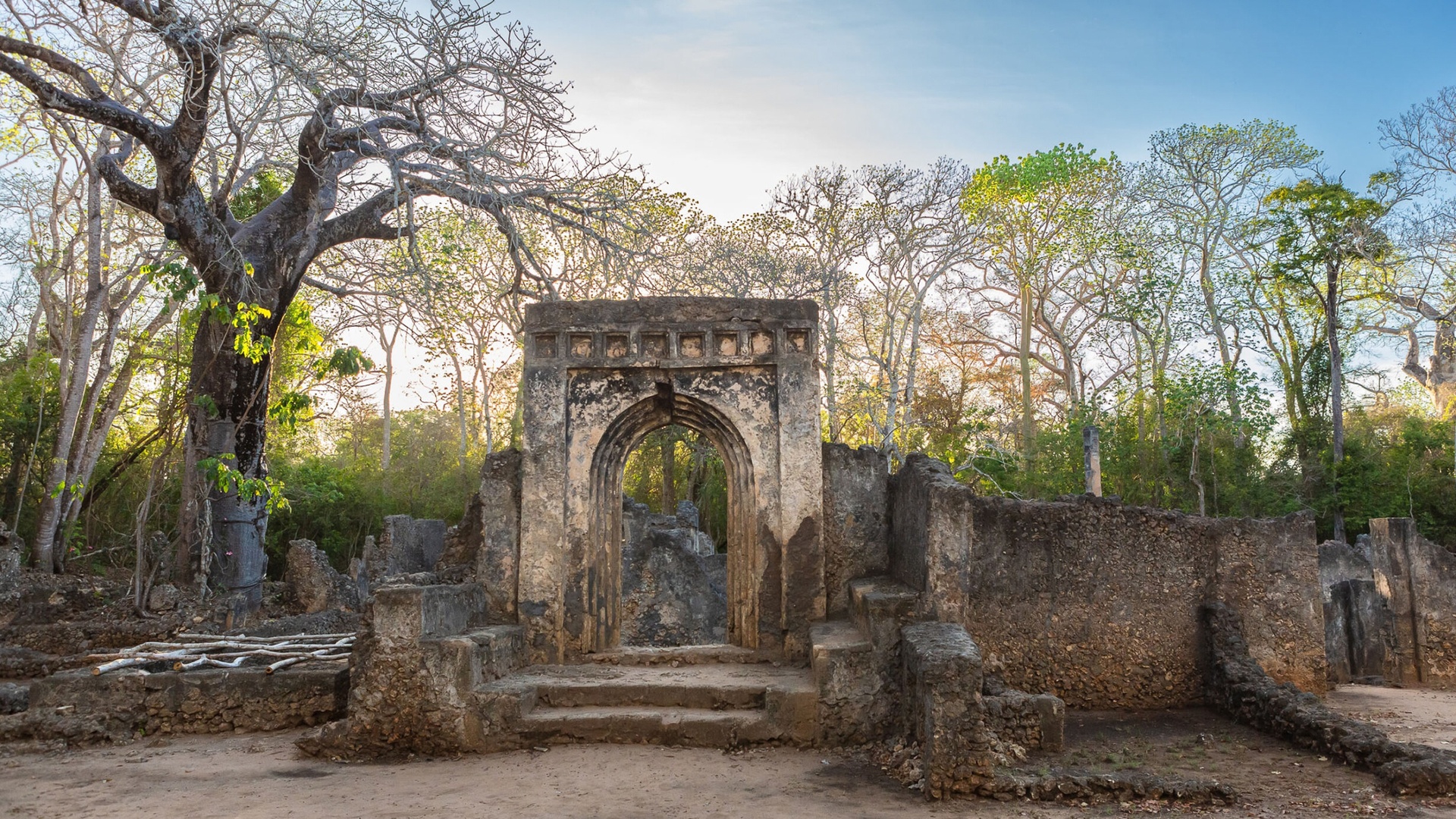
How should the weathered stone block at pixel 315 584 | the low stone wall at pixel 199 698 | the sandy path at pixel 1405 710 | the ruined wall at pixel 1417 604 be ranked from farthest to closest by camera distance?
the weathered stone block at pixel 315 584 → the ruined wall at pixel 1417 604 → the low stone wall at pixel 199 698 → the sandy path at pixel 1405 710

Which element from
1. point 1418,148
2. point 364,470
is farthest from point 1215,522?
point 364,470

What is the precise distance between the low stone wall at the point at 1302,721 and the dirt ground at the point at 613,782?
13 cm

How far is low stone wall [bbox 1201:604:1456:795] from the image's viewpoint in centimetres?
524

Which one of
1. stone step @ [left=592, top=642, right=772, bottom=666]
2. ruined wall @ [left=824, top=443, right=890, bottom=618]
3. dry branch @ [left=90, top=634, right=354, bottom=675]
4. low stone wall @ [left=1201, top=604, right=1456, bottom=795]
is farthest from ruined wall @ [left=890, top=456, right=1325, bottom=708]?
dry branch @ [left=90, top=634, right=354, bottom=675]

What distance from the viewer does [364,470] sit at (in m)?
23.1

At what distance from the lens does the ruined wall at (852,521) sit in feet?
27.0

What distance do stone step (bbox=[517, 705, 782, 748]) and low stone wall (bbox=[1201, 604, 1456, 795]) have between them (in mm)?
3334

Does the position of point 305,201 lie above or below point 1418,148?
below

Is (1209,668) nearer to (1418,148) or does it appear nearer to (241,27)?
(241,27)

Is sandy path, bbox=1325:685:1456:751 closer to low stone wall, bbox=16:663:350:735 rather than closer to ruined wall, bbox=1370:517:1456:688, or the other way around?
ruined wall, bbox=1370:517:1456:688

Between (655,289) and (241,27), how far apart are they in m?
4.97

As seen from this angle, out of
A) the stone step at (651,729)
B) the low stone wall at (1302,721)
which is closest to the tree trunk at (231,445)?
the stone step at (651,729)

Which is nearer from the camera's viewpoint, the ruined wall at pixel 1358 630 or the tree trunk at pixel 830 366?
the ruined wall at pixel 1358 630

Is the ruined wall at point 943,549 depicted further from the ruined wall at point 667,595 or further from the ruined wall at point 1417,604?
the ruined wall at point 667,595
